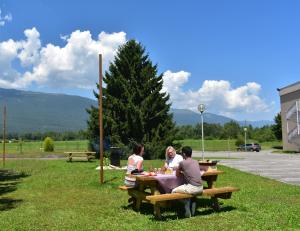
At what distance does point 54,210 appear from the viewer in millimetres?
9820

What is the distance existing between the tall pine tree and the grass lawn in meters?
16.8

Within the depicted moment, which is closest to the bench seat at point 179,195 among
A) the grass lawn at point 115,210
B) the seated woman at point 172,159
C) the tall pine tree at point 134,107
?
the grass lawn at point 115,210

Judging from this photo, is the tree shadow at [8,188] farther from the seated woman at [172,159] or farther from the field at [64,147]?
the field at [64,147]

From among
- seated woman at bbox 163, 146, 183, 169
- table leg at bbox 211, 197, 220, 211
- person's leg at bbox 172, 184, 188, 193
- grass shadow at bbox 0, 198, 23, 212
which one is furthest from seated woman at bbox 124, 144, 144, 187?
grass shadow at bbox 0, 198, 23, 212

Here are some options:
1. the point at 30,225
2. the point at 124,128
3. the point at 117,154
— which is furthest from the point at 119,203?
the point at 124,128

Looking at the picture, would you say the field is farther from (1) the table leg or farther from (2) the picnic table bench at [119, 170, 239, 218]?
(1) the table leg

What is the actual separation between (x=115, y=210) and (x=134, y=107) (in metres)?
21.6

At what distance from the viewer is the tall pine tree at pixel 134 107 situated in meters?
31.2

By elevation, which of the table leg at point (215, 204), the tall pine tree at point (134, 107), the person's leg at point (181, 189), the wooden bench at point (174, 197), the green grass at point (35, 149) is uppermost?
the tall pine tree at point (134, 107)

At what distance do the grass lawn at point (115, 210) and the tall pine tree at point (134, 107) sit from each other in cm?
1677

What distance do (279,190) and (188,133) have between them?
115m

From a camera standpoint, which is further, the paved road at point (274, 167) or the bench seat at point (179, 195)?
the paved road at point (274, 167)

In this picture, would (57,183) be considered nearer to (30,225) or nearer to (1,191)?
(1,191)

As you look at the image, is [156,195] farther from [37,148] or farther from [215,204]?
[37,148]
